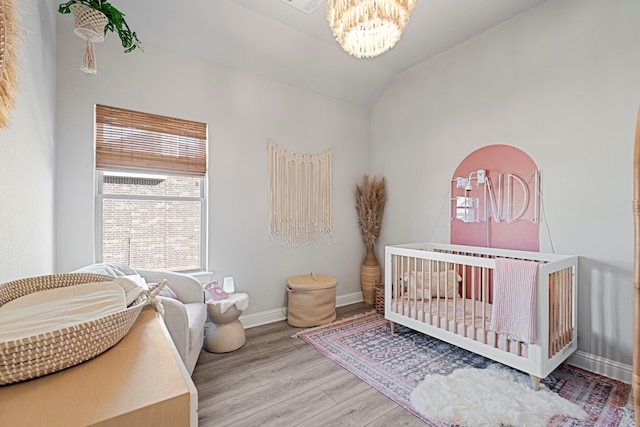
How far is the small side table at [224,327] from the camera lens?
2.41m

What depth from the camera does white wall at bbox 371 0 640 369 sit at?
6.65ft

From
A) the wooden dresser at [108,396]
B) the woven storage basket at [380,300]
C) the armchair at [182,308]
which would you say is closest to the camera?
the wooden dresser at [108,396]

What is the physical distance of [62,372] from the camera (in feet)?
1.86

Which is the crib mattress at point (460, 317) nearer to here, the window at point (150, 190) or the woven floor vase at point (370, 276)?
the woven floor vase at point (370, 276)

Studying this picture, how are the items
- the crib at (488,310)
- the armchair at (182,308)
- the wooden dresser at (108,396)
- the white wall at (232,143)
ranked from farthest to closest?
the white wall at (232,143) → the crib at (488,310) → the armchair at (182,308) → the wooden dresser at (108,396)

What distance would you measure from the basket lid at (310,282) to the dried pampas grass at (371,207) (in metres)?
0.89

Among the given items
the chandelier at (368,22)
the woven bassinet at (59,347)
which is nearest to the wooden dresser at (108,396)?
the woven bassinet at (59,347)

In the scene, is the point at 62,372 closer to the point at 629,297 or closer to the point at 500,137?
the point at 629,297

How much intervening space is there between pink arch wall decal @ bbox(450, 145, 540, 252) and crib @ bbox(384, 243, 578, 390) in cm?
13

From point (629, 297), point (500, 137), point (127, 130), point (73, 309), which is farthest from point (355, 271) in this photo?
point (73, 309)

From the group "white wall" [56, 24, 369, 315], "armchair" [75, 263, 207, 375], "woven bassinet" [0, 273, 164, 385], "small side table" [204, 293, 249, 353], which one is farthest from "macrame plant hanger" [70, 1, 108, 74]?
"small side table" [204, 293, 249, 353]

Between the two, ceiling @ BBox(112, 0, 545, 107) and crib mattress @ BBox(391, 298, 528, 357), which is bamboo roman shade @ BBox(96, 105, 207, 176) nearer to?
ceiling @ BBox(112, 0, 545, 107)

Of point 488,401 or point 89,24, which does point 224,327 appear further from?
point 89,24

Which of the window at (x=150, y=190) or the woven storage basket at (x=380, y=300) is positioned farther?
the woven storage basket at (x=380, y=300)
